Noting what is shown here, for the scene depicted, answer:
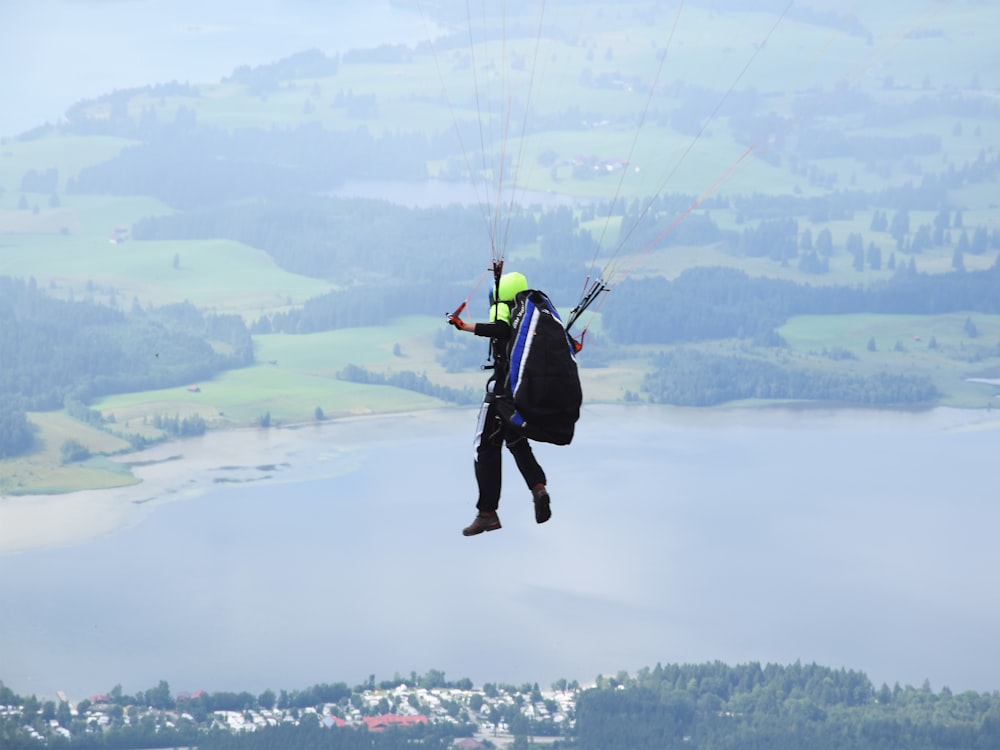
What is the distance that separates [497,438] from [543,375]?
3.07ft

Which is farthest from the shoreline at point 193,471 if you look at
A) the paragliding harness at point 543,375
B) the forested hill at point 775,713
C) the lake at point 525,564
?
the paragliding harness at point 543,375

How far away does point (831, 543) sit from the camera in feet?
322

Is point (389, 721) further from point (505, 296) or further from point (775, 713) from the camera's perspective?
point (505, 296)

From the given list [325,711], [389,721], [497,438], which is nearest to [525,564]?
[389,721]

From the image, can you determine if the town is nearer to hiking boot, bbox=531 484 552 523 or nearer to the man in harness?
the man in harness

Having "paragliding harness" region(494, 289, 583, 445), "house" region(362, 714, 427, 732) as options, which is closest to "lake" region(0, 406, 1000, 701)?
"house" region(362, 714, 427, 732)

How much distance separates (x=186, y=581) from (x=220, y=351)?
3341 centimetres

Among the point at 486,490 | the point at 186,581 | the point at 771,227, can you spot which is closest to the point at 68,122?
the point at 771,227

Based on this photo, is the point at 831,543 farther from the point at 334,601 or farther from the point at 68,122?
the point at 68,122

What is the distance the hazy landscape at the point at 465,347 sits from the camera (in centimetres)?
8625

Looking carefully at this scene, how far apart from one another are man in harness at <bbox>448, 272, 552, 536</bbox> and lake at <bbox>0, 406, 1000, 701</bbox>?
2582 inches

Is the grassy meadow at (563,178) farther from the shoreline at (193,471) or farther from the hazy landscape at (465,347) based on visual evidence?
the shoreline at (193,471)

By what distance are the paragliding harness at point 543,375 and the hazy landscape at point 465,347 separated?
1468 inches

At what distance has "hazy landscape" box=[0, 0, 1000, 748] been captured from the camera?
86.2 m
